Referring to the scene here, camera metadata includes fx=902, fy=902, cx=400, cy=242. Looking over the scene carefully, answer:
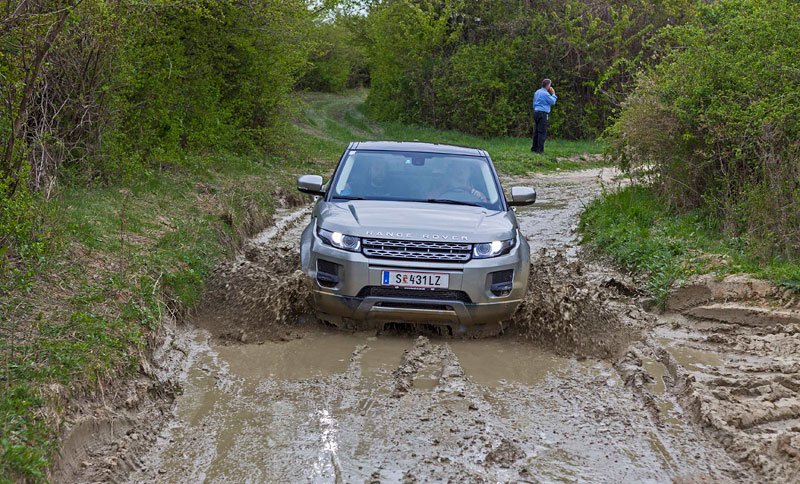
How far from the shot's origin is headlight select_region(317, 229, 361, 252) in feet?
23.3

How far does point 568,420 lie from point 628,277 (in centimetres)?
474

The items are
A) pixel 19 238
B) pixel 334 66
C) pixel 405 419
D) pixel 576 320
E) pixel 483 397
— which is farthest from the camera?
pixel 334 66

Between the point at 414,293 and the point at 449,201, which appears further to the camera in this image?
the point at 449,201

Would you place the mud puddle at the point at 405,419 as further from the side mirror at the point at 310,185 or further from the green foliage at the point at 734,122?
the green foliage at the point at 734,122

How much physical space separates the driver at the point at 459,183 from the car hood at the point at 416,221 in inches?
11.8

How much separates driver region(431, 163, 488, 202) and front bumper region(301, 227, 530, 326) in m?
1.24

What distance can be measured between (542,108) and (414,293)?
1882cm

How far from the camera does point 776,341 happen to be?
7.18 meters

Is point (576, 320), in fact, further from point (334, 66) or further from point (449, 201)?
point (334, 66)

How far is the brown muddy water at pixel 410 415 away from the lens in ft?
15.2

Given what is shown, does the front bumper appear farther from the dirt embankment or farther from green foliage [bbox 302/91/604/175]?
green foliage [bbox 302/91/604/175]

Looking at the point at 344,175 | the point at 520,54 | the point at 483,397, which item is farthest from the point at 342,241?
the point at 520,54

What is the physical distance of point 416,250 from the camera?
23.0 feet

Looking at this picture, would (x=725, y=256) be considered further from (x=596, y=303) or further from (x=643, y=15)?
(x=643, y=15)
